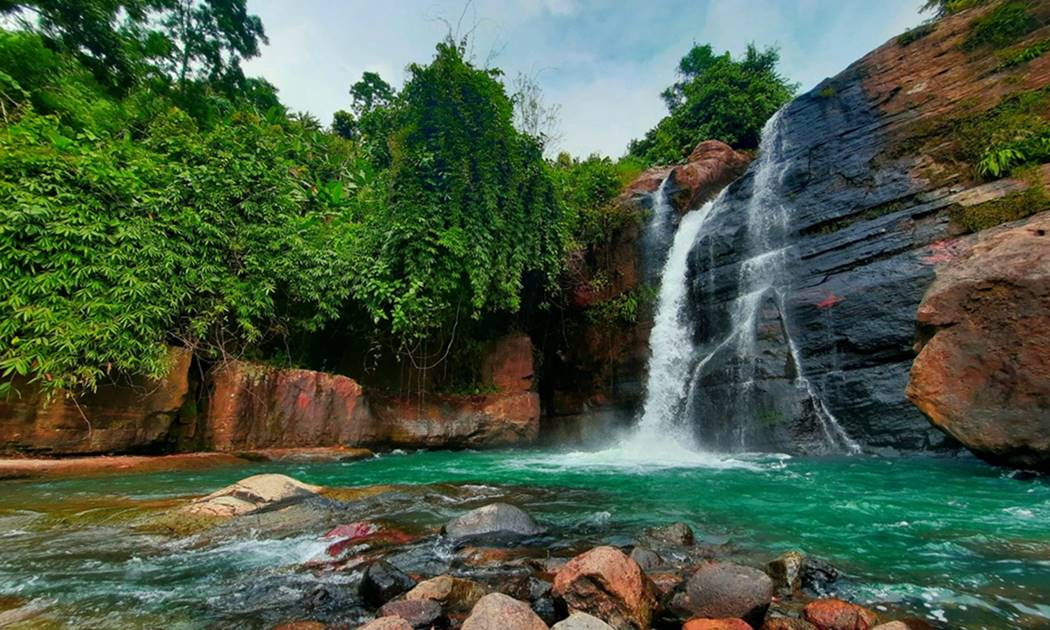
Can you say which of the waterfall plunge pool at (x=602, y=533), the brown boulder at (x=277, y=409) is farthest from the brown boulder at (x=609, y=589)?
the brown boulder at (x=277, y=409)

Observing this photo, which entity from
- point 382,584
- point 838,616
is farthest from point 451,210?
point 838,616

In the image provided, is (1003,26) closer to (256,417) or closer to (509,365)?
(509,365)

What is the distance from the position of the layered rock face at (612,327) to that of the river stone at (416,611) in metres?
10.7

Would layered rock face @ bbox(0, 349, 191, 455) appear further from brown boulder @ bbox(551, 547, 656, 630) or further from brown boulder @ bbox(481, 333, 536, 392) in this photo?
brown boulder @ bbox(551, 547, 656, 630)

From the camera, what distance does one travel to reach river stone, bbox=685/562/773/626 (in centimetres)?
276

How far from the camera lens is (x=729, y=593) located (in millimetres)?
2842

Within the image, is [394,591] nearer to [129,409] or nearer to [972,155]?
[129,409]

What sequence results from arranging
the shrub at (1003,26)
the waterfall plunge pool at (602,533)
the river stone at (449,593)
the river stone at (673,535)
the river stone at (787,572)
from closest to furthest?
the river stone at (449,593) < the waterfall plunge pool at (602,533) < the river stone at (787,572) < the river stone at (673,535) < the shrub at (1003,26)

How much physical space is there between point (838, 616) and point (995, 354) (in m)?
5.11

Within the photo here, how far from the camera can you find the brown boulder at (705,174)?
1548cm

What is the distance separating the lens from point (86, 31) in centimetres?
1138

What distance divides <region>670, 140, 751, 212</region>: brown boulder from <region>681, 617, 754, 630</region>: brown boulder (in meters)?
13.9

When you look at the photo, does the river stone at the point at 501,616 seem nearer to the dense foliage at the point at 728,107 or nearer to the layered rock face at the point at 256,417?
the layered rock face at the point at 256,417

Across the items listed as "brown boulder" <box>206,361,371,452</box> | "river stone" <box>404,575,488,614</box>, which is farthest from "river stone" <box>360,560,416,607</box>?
"brown boulder" <box>206,361,371,452</box>
